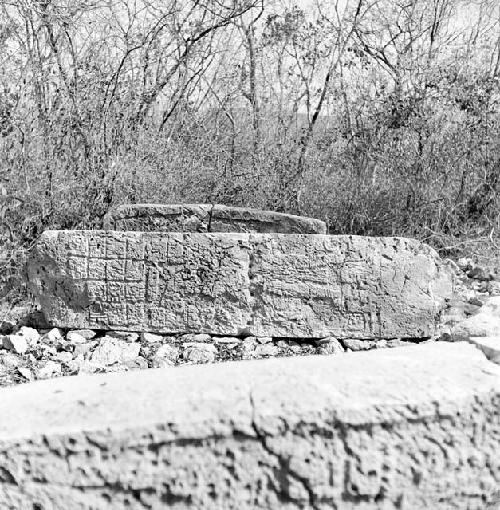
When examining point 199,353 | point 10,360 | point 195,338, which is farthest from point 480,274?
point 10,360

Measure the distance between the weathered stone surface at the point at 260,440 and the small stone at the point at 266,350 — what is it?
242 centimetres

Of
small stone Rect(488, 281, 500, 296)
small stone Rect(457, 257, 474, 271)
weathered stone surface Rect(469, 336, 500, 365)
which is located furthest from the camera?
small stone Rect(457, 257, 474, 271)

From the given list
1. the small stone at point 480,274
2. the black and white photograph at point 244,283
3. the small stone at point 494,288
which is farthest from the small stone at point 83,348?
the small stone at point 480,274

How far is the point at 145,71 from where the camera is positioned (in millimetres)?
6984

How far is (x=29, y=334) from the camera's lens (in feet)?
12.5

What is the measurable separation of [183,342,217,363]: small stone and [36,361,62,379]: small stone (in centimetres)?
61

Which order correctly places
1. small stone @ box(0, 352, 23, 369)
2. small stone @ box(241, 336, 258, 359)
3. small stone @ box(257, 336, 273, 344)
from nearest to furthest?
small stone @ box(0, 352, 23, 369) → small stone @ box(241, 336, 258, 359) → small stone @ box(257, 336, 273, 344)

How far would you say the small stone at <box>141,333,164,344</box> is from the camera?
3820 millimetres

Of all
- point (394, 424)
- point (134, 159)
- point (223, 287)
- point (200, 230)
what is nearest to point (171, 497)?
point (394, 424)

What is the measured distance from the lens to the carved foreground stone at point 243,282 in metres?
3.85

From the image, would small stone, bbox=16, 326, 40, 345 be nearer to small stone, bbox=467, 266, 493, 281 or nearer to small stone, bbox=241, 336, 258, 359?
small stone, bbox=241, 336, 258, 359

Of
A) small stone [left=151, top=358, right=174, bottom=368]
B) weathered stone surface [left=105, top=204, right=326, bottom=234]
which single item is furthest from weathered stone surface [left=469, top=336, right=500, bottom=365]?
weathered stone surface [left=105, top=204, right=326, bottom=234]

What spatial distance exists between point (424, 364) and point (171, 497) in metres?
0.51

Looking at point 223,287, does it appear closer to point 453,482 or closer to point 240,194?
point 453,482
